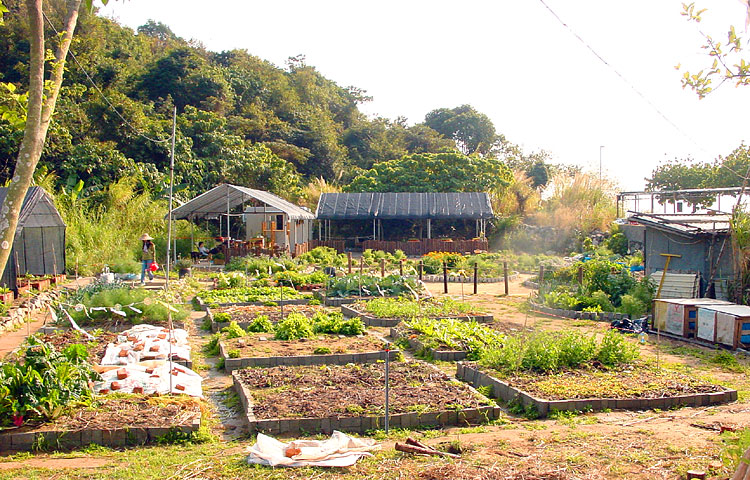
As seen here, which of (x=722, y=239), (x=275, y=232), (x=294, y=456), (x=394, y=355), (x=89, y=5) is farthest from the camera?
(x=275, y=232)

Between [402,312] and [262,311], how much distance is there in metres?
2.96

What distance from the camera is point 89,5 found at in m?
3.86

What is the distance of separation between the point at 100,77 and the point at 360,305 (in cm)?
2651

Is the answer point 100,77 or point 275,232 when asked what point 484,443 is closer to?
point 275,232

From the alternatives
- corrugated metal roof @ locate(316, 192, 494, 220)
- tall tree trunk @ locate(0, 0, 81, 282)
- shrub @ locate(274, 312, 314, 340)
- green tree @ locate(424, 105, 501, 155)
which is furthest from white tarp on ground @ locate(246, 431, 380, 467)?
green tree @ locate(424, 105, 501, 155)

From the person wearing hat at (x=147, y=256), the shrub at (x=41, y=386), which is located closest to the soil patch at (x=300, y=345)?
the shrub at (x=41, y=386)

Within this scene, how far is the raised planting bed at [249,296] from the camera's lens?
50.7 ft

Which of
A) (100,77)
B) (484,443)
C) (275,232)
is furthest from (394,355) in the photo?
(100,77)

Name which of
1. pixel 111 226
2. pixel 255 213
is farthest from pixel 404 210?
pixel 111 226

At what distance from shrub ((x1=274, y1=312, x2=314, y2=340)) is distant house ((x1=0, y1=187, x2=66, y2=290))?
833 cm

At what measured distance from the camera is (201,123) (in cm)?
3631

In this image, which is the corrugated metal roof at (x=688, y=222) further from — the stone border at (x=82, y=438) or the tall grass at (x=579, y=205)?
the tall grass at (x=579, y=205)

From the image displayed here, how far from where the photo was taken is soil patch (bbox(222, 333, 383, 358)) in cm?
991

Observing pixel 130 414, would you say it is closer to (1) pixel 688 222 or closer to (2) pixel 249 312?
(2) pixel 249 312
